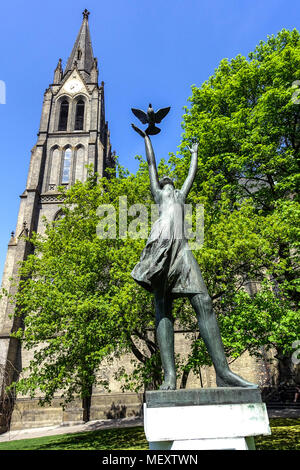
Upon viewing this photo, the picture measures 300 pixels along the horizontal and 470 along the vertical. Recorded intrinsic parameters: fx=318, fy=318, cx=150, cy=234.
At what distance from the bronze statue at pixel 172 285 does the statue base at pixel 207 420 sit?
24 centimetres

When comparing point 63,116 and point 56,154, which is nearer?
point 56,154

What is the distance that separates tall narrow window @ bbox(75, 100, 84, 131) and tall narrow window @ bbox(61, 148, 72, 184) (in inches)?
141

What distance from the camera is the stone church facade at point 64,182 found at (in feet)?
65.8

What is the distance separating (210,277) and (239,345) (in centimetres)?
274

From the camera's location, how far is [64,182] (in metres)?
28.3

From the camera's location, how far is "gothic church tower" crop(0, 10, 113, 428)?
23.2 metres

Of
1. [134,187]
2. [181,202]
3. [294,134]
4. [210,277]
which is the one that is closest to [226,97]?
[294,134]

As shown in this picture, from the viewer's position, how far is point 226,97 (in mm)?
14203

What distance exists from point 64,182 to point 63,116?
29.5 ft

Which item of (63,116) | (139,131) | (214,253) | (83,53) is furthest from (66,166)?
(139,131)

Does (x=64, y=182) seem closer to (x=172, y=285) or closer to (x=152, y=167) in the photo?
(x=152, y=167)

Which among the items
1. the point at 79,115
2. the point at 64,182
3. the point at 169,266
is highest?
the point at 79,115
